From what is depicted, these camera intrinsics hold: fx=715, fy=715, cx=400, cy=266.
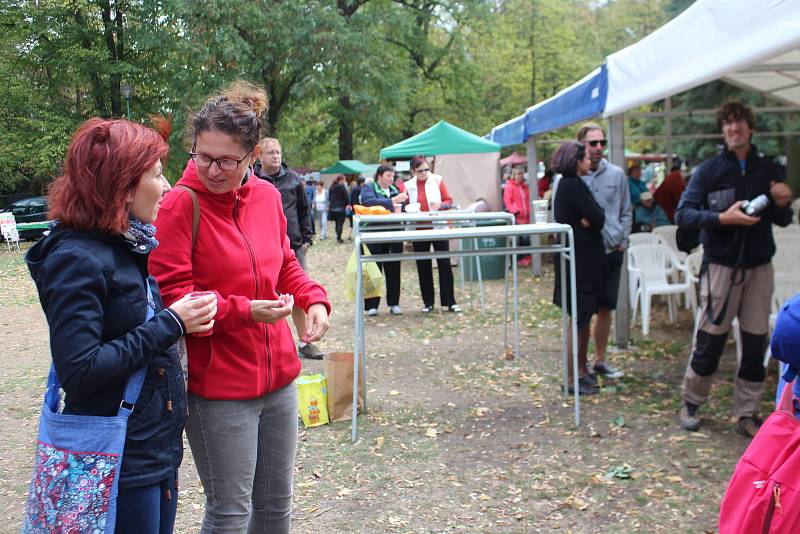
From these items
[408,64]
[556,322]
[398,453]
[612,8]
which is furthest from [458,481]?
[612,8]

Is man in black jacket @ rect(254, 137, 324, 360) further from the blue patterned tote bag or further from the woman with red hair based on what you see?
the blue patterned tote bag

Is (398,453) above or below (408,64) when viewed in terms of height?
below

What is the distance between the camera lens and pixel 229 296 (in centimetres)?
202

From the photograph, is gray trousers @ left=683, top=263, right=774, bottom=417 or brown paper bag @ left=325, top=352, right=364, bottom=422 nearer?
gray trousers @ left=683, top=263, right=774, bottom=417

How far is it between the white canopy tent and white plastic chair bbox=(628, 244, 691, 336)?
77cm

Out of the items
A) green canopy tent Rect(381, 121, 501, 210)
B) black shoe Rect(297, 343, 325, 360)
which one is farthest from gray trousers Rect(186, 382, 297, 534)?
green canopy tent Rect(381, 121, 501, 210)

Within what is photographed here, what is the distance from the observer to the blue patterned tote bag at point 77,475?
1617 millimetres

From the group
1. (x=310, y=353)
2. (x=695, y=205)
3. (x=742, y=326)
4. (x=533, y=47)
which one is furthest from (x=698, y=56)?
(x=533, y=47)

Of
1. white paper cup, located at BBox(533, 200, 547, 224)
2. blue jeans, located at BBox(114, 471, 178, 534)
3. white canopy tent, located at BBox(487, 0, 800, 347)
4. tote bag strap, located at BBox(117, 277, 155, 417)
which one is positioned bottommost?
blue jeans, located at BBox(114, 471, 178, 534)

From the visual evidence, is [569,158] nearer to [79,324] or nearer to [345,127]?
[79,324]

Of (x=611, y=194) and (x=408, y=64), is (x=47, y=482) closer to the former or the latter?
(x=611, y=194)

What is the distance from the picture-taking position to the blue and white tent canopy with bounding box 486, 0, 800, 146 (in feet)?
11.5

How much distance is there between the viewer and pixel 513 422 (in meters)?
4.92

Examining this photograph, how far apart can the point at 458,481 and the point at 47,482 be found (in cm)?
274
